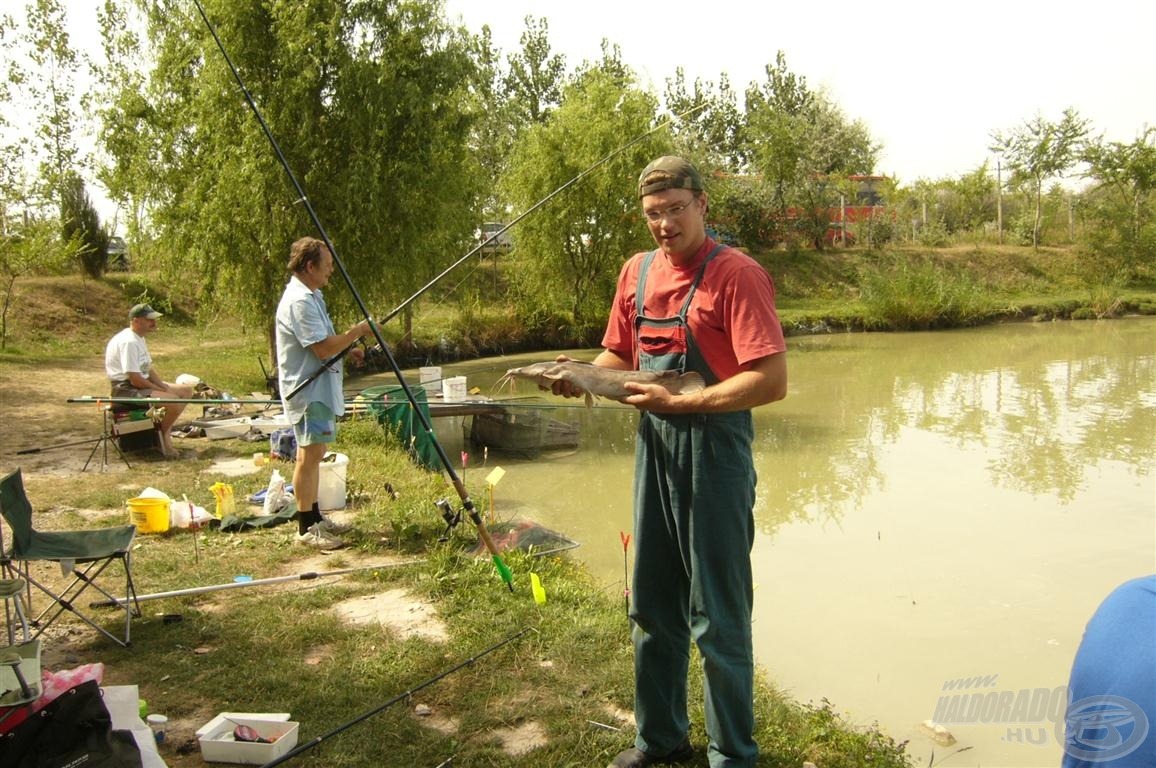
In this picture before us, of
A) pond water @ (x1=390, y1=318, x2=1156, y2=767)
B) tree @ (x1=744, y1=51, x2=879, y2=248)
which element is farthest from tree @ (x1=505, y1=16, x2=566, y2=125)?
pond water @ (x1=390, y1=318, x2=1156, y2=767)

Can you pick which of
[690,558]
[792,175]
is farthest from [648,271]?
[792,175]

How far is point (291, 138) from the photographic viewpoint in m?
12.6

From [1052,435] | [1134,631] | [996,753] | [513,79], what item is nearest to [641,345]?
[1134,631]

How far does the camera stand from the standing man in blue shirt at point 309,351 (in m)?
5.05

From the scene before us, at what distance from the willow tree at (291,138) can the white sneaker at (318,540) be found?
7981mm

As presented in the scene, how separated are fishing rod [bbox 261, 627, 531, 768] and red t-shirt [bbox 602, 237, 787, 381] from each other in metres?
1.64

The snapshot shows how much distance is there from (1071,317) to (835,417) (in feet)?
53.1

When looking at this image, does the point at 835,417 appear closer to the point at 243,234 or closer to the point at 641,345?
the point at 243,234

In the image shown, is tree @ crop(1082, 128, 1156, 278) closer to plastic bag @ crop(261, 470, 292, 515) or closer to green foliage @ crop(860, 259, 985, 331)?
green foliage @ crop(860, 259, 985, 331)

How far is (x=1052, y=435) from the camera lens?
10953 mm

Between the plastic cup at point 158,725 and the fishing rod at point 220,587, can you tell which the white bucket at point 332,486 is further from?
the plastic cup at point 158,725

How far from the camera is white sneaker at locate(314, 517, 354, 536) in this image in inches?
216

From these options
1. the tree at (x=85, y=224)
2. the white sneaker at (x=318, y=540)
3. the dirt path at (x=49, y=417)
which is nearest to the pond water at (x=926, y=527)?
the white sneaker at (x=318, y=540)

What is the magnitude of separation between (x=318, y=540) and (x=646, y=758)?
3014mm
